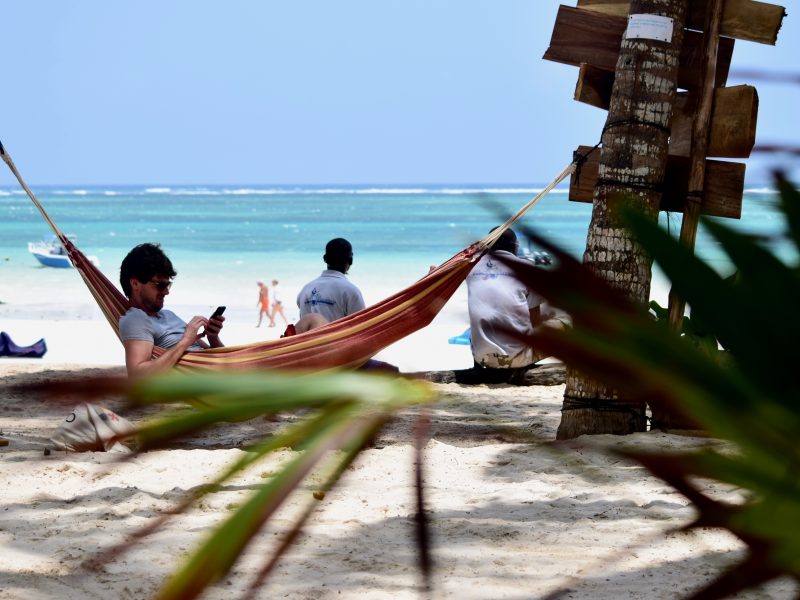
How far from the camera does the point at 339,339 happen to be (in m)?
3.52

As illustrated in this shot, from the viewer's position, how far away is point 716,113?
3.25m

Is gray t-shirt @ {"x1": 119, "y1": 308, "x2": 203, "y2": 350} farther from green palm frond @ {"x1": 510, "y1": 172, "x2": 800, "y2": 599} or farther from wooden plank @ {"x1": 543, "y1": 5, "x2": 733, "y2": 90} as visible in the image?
green palm frond @ {"x1": 510, "y1": 172, "x2": 800, "y2": 599}

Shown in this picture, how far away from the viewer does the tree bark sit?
3.17 m

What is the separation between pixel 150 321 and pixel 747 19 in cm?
216

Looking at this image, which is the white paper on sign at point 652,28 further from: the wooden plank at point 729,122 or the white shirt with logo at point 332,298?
the white shirt with logo at point 332,298

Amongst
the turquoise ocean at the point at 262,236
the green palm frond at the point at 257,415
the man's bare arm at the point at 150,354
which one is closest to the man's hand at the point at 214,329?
the man's bare arm at the point at 150,354

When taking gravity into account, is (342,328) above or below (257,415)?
below

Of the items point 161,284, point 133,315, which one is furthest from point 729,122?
point 133,315

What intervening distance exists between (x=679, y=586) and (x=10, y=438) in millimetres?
2485

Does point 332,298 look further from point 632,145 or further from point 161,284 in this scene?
point 632,145

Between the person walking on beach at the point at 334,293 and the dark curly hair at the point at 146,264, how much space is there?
970 millimetres

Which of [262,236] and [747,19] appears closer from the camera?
[747,19]

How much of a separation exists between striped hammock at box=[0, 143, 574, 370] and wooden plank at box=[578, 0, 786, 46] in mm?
640

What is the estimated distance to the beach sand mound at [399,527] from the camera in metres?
2.08
